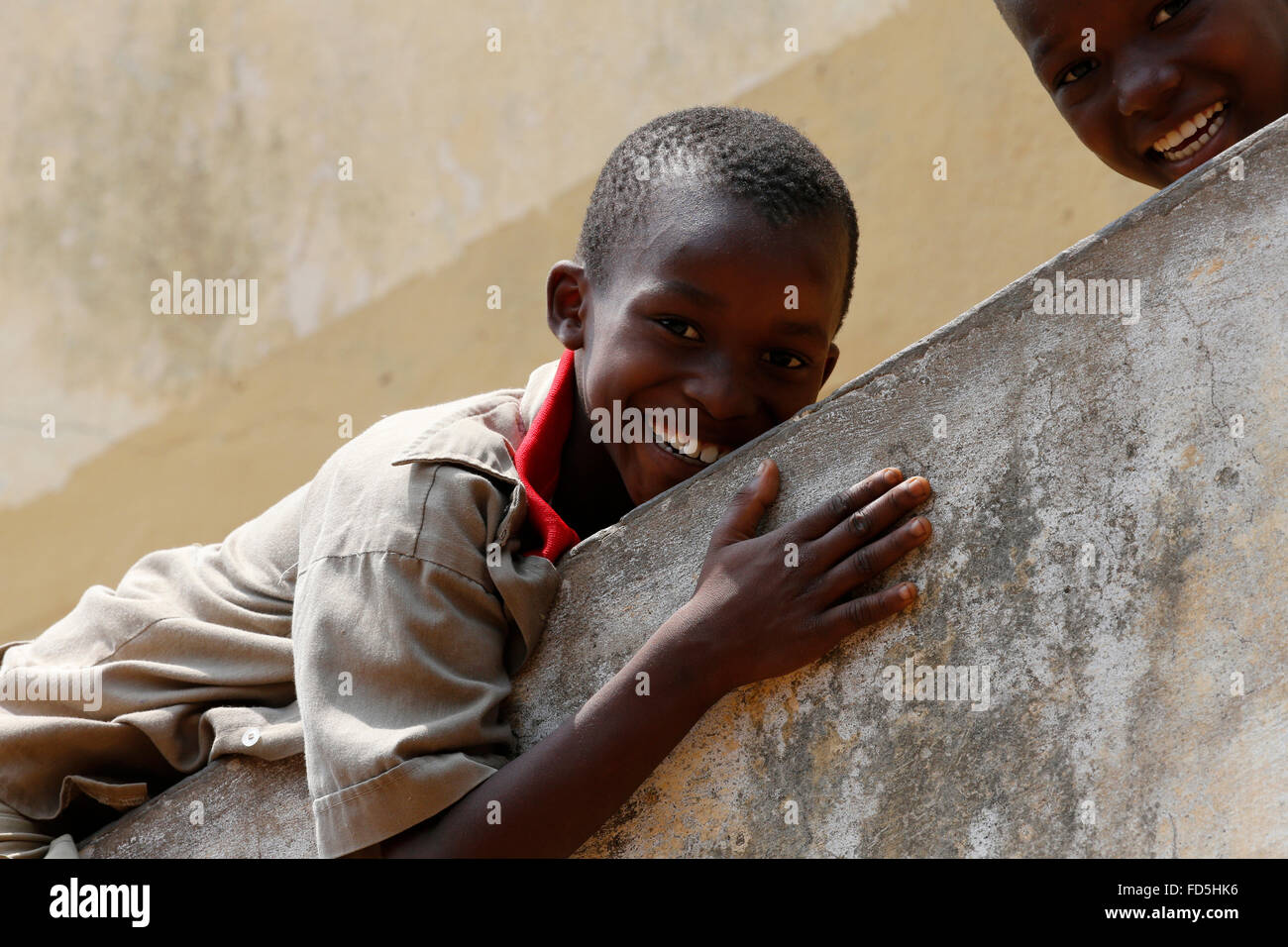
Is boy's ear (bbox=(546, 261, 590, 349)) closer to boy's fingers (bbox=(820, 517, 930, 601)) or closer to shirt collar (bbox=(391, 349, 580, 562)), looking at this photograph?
shirt collar (bbox=(391, 349, 580, 562))

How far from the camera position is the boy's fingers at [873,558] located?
74.2 inches

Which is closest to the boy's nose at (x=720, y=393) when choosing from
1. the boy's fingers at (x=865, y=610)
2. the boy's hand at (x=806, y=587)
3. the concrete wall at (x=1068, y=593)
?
the concrete wall at (x=1068, y=593)

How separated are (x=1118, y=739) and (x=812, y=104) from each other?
3.37 metres

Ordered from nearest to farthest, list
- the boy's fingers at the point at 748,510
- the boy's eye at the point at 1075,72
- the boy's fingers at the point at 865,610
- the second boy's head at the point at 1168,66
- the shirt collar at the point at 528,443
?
the boy's fingers at the point at 865,610
the boy's fingers at the point at 748,510
the shirt collar at the point at 528,443
the second boy's head at the point at 1168,66
the boy's eye at the point at 1075,72

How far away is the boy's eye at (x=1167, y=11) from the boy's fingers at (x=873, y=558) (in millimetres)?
1299

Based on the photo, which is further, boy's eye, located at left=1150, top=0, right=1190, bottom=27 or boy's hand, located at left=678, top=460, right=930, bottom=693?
boy's eye, located at left=1150, top=0, right=1190, bottom=27

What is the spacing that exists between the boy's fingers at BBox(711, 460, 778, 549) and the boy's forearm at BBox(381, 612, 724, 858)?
13 cm

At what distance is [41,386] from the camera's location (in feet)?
16.7

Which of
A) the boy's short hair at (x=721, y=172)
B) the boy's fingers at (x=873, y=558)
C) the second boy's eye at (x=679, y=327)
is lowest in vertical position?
Result: the boy's fingers at (x=873, y=558)

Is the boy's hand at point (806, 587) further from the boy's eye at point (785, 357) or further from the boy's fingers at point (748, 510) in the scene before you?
the boy's eye at point (785, 357)

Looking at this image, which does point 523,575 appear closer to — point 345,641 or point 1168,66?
point 345,641

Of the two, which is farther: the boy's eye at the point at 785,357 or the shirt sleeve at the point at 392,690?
the boy's eye at the point at 785,357

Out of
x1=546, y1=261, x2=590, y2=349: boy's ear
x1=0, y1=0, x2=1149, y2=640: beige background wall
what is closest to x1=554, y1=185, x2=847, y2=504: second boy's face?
x1=546, y1=261, x2=590, y2=349: boy's ear

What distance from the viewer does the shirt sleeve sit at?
75.5 inches
